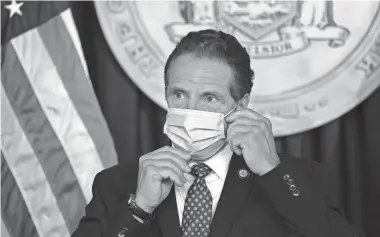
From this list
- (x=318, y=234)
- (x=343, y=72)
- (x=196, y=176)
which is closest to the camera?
(x=318, y=234)

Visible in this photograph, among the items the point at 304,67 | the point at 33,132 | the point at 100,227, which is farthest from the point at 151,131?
the point at 100,227

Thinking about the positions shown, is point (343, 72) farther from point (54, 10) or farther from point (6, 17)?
point (6, 17)

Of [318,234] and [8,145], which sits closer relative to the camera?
[318,234]

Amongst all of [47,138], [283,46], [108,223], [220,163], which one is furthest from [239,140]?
[47,138]

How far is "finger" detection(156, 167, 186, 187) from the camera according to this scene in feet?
5.20

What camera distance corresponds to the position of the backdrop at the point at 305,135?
269 cm

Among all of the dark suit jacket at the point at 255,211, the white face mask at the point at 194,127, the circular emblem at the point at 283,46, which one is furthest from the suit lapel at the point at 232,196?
the circular emblem at the point at 283,46

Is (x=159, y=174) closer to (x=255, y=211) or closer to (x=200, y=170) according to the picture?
(x=200, y=170)

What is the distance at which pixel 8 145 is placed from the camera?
2.70 m

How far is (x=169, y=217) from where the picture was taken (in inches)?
66.4

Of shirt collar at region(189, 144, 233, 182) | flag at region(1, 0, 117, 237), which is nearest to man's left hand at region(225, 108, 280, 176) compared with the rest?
shirt collar at region(189, 144, 233, 182)

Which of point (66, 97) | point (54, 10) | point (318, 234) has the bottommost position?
point (318, 234)

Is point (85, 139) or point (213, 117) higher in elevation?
point (213, 117)

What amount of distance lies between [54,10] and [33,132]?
0.48 metres
